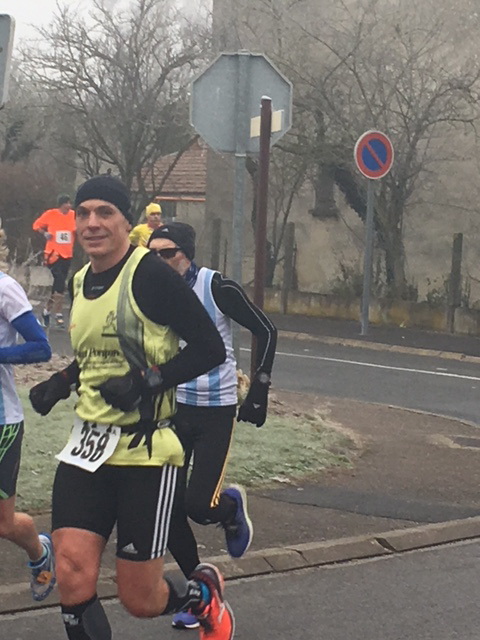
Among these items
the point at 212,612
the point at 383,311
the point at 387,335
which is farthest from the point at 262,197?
the point at 383,311

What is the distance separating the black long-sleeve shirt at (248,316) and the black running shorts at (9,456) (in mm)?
1058

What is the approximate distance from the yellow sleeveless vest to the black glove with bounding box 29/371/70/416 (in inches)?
8.3


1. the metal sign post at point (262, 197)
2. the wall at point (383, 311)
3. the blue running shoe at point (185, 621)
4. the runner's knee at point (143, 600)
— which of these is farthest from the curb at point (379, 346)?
the runner's knee at point (143, 600)

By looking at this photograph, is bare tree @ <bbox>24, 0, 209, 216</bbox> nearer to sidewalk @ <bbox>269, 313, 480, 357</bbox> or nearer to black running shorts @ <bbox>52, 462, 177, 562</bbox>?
sidewalk @ <bbox>269, 313, 480, 357</bbox>

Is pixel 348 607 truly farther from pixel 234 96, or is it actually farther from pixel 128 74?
pixel 128 74

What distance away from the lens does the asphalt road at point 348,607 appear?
5.49m

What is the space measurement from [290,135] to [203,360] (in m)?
19.2

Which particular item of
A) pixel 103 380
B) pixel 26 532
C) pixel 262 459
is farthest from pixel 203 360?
pixel 262 459

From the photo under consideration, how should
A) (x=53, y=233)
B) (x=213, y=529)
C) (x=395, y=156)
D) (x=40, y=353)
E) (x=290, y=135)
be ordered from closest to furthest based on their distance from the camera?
(x=40, y=353), (x=213, y=529), (x=53, y=233), (x=395, y=156), (x=290, y=135)

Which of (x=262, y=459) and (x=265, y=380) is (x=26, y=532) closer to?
(x=265, y=380)

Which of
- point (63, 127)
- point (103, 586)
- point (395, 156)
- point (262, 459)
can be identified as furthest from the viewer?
point (63, 127)

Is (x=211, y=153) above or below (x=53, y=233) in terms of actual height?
above

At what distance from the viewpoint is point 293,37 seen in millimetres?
22891

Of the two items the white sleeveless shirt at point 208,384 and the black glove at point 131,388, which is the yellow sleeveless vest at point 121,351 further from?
the white sleeveless shirt at point 208,384
